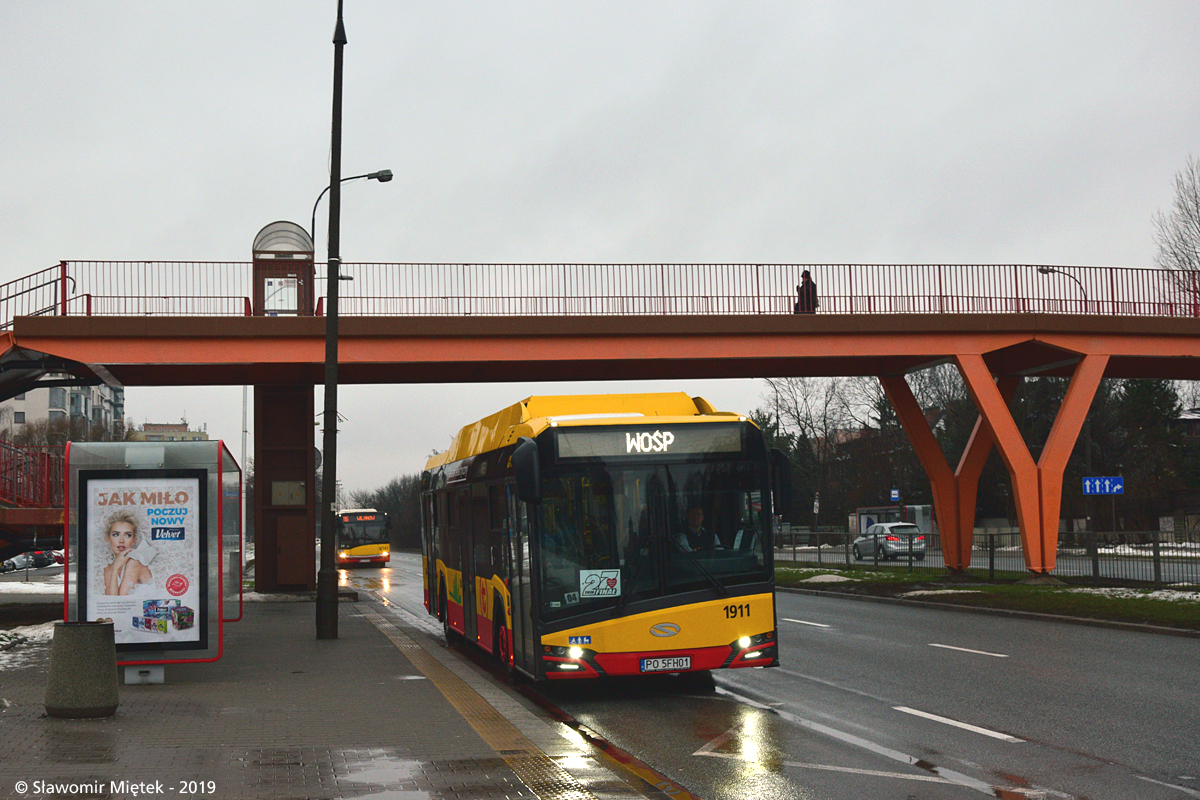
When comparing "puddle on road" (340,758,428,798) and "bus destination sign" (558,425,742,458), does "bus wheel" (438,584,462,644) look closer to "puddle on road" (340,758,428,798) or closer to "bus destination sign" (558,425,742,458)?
"bus destination sign" (558,425,742,458)

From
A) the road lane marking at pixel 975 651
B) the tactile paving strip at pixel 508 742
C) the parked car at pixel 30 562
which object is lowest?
the parked car at pixel 30 562

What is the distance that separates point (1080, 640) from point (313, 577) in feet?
61.1

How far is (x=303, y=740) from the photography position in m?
8.74

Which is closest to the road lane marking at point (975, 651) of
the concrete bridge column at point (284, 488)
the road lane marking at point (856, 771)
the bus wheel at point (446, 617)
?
the bus wheel at point (446, 617)

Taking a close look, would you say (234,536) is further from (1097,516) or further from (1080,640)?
(1097,516)

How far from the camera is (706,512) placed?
38.3 ft

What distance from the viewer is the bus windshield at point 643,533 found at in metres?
11.4

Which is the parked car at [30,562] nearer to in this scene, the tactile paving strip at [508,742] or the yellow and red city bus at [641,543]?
the tactile paving strip at [508,742]

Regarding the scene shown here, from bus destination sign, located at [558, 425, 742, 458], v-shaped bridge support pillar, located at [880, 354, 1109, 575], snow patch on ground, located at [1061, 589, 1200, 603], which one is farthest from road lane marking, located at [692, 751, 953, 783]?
v-shaped bridge support pillar, located at [880, 354, 1109, 575]

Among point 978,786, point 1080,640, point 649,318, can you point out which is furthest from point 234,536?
point 978,786

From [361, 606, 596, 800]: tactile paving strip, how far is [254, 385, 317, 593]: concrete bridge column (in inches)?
581

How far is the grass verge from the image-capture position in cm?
1928

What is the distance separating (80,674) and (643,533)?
5.06m

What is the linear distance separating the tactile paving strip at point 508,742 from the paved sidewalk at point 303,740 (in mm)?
14
